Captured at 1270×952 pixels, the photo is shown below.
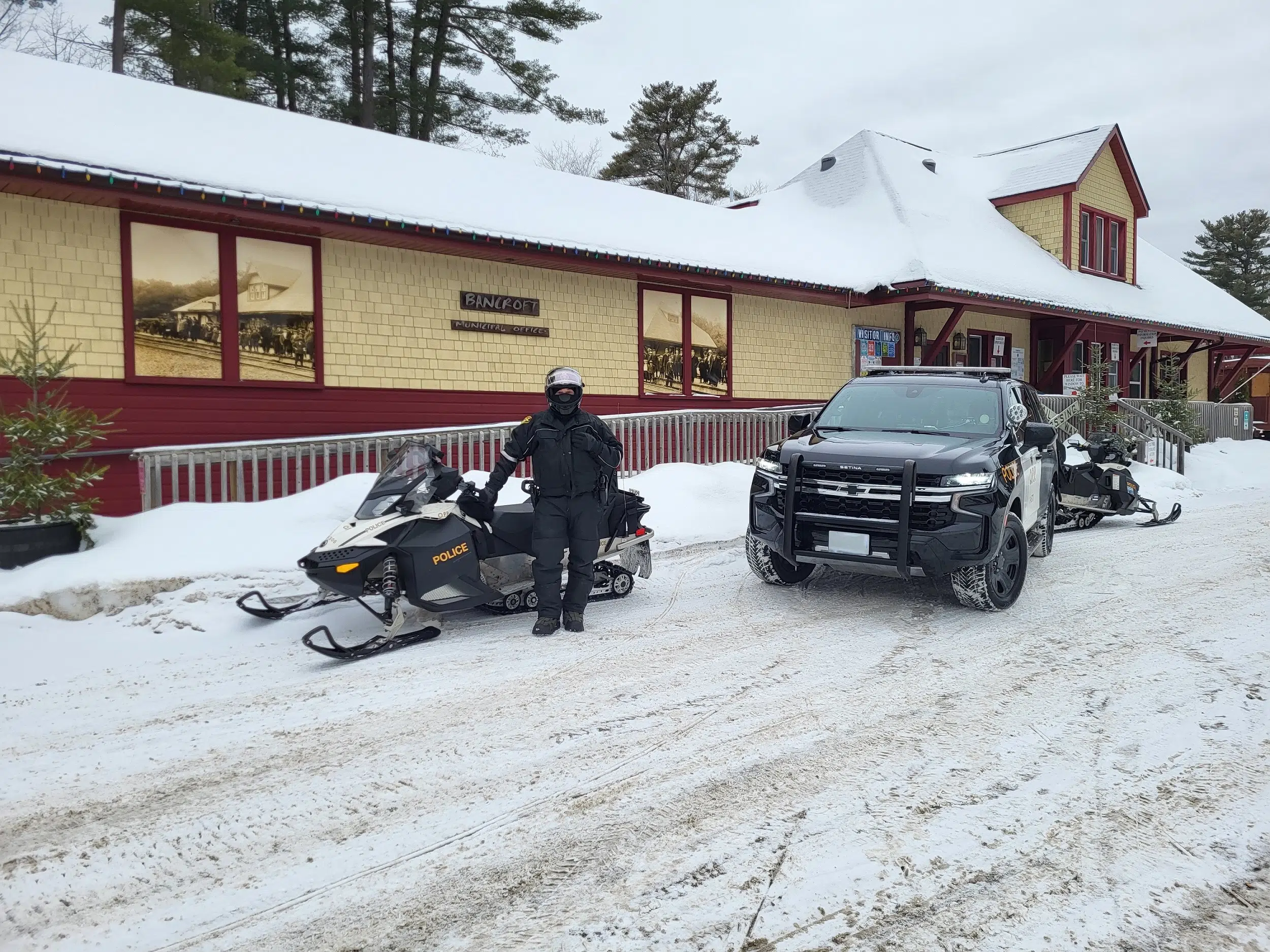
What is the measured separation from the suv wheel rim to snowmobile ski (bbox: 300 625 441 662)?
419 centimetres

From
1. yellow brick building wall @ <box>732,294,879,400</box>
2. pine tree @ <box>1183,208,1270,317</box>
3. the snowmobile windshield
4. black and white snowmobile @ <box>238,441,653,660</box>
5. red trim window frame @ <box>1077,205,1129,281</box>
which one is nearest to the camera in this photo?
black and white snowmobile @ <box>238,441,653,660</box>

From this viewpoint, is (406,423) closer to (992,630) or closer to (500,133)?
(992,630)

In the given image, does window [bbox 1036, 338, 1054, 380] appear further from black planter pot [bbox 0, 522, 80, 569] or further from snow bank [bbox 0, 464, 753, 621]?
black planter pot [bbox 0, 522, 80, 569]

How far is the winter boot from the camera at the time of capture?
6301mm

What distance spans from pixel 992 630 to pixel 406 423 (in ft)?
28.1

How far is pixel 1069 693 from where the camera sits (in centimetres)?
498

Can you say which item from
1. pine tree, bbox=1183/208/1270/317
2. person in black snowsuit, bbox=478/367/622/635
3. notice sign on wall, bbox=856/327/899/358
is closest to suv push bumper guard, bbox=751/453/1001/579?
person in black snowsuit, bbox=478/367/622/635

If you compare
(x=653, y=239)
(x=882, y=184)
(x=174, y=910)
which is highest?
(x=882, y=184)

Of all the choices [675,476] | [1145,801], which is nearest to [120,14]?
[675,476]

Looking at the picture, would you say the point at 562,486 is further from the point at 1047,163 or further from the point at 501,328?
the point at 1047,163

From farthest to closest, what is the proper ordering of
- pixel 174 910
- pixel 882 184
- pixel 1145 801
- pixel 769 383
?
pixel 882 184 → pixel 769 383 → pixel 1145 801 → pixel 174 910

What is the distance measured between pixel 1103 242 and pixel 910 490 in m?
23.4

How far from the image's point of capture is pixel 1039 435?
24.2 feet

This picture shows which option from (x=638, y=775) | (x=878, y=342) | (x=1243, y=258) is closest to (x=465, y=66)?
(x=878, y=342)
